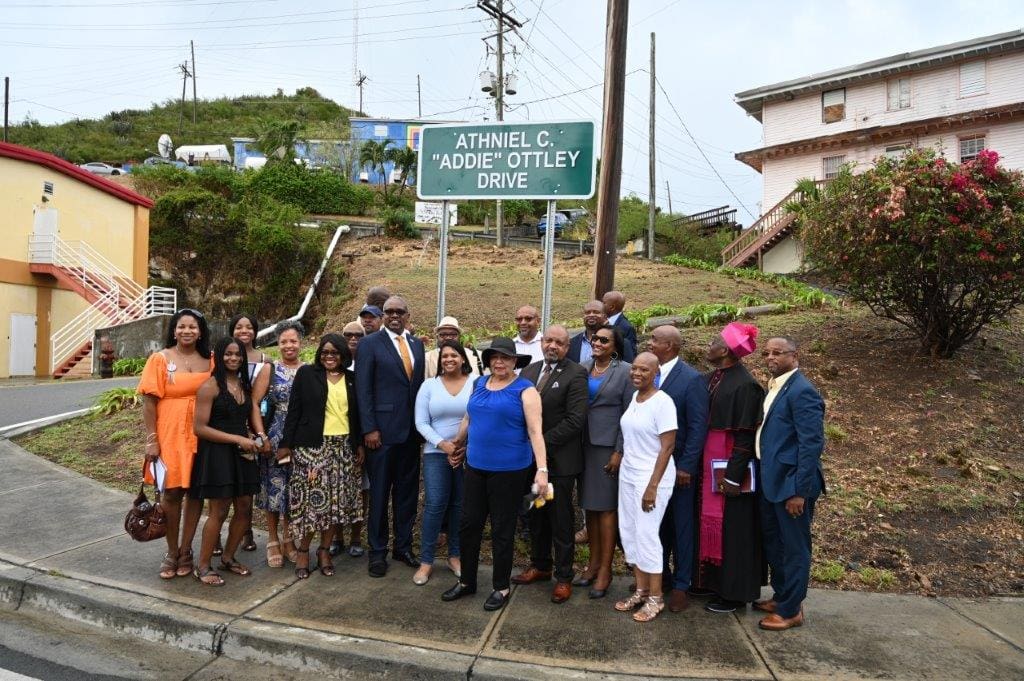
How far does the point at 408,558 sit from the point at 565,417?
169cm

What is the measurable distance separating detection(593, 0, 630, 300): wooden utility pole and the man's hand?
12.1ft

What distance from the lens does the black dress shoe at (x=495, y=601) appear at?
15.1ft

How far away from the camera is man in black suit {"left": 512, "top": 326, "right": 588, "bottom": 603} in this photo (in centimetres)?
474

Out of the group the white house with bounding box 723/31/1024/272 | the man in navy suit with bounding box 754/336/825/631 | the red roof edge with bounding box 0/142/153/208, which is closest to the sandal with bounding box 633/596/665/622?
the man in navy suit with bounding box 754/336/825/631

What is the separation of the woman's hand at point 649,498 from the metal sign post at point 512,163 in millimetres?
1942

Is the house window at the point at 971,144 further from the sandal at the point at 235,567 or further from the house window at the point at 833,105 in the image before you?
the sandal at the point at 235,567

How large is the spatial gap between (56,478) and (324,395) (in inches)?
173

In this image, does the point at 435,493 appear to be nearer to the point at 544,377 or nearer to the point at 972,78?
the point at 544,377

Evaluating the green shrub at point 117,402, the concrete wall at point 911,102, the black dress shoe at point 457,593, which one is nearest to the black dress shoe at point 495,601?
the black dress shoe at point 457,593

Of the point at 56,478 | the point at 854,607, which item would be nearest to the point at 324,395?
the point at 854,607

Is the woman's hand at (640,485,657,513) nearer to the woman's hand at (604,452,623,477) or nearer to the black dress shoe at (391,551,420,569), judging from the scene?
the woman's hand at (604,452,623,477)

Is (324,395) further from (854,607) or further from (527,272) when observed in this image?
(527,272)

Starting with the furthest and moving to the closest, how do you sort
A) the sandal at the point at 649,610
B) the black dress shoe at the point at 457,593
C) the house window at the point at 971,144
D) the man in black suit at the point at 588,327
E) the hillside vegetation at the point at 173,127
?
the hillside vegetation at the point at 173,127
the house window at the point at 971,144
the man in black suit at the point at 588,327
the black dress shoe at the point at 457,593
the sandal at the point at 649,610

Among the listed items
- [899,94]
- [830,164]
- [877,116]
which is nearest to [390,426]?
[830,164]
